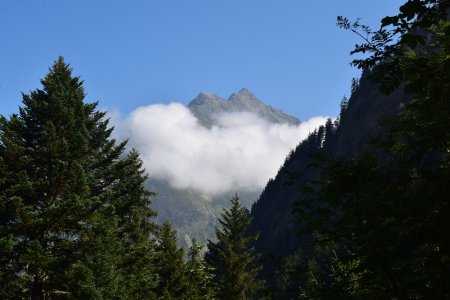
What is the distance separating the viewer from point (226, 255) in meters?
32.5

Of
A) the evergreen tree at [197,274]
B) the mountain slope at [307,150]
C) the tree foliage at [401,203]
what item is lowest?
the tree foliage at [401,203]

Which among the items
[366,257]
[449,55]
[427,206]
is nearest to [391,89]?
[427,206]

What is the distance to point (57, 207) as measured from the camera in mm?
14898

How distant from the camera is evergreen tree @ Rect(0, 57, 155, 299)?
14883 mm

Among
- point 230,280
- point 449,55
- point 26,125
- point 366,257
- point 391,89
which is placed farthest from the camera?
point 230,280

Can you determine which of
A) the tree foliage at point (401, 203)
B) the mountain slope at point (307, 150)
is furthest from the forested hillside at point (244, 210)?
the mountain slope at point (307, 150)

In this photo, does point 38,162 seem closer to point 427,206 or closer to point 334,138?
point 427,206

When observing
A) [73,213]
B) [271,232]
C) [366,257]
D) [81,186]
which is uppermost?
[271,232]

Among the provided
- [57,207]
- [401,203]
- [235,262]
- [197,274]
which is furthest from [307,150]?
[401,203]

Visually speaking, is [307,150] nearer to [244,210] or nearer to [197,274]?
[244,210]

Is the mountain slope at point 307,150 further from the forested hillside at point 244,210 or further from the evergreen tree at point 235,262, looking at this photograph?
the forested hillside at point 244,210

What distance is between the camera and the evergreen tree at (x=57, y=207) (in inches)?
586

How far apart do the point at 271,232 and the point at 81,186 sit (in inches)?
5778

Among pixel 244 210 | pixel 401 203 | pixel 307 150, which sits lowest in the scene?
pixel 401 203
